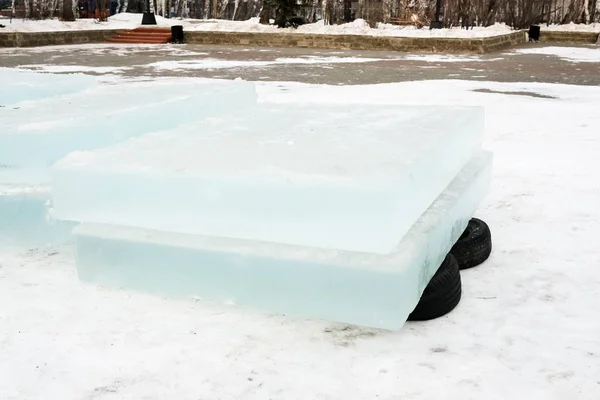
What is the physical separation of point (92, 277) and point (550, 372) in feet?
6.36

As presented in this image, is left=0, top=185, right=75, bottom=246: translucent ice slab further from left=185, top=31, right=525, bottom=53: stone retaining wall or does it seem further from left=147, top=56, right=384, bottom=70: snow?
left=185, top=31, right=525, bottom=53: stone retaining wall

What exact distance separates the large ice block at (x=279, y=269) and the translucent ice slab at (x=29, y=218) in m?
0.66

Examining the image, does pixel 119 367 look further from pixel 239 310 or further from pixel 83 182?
pixel 83 182

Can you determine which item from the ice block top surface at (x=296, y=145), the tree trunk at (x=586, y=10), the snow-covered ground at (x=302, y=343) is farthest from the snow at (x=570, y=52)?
the snow-covered ground at (x=302, y=343)

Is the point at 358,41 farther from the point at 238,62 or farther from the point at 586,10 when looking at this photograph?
the point at 586,10

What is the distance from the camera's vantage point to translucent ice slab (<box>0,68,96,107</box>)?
15.9 feet

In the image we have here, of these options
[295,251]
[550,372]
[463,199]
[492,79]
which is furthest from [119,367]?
[492,79]

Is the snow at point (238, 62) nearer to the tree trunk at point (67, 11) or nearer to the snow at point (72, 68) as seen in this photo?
the snow at point (72, 68)

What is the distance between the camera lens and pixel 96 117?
12.2 feet

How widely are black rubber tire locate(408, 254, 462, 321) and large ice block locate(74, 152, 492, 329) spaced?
0.06 m

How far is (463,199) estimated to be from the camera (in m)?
3.12

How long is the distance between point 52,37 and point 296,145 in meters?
19.4

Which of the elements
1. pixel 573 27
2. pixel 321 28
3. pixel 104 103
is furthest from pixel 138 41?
pixel 104 103

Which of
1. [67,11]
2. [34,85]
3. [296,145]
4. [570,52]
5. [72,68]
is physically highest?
[67,11]
